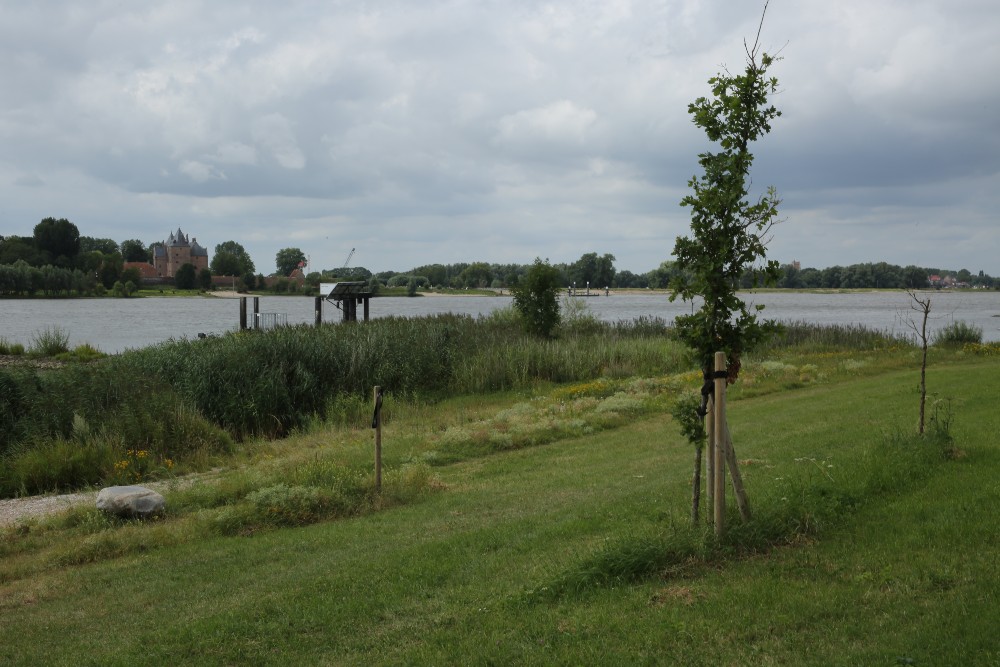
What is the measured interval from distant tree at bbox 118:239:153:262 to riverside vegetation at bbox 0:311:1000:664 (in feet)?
460

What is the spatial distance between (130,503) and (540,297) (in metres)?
21.1

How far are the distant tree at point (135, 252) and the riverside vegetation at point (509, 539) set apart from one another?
460 feet

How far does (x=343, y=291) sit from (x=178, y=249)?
113 meters

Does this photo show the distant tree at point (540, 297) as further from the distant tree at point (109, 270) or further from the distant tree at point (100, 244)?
the distant tree at point (100, 244)

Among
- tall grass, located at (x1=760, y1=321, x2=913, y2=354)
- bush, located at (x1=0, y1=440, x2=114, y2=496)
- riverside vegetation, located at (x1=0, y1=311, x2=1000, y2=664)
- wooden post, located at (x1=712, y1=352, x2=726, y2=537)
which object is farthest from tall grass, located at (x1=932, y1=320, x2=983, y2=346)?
bush, located at (x1=0, y1=440, x2=114, y2=496)

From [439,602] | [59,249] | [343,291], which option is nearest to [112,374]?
[439,602]

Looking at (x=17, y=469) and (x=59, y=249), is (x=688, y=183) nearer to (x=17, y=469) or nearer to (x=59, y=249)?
(x=17, y=469)

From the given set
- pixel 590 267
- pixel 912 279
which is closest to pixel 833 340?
pixel 912 279

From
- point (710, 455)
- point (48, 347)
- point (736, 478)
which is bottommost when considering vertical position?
point (48, 347)

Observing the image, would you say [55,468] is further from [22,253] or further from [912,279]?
[22,253]

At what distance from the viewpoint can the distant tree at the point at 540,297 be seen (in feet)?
95.1

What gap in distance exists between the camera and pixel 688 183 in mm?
6293

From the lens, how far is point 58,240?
98.9m

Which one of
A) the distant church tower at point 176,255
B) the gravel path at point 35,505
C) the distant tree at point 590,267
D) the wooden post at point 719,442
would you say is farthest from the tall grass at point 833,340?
the distant church tower at point 176,255
